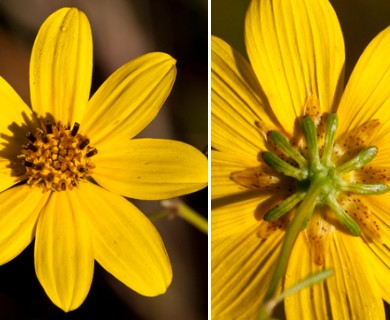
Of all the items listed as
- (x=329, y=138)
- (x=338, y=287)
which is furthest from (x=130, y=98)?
(x=338, y=287)

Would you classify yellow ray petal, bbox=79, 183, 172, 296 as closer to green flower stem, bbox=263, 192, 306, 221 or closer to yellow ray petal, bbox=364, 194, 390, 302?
green flower stem, bbox=263, 192, 306, 221

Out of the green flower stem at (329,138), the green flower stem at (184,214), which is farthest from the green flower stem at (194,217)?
the green flower stem at (329,138)

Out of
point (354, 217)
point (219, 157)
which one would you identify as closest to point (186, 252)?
point (219, 157)

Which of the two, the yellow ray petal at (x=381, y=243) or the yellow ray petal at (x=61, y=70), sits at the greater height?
the yellow ray petal at (x=61, y=70)

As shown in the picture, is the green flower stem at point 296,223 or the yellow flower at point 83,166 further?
the yellow flower at point 83,166

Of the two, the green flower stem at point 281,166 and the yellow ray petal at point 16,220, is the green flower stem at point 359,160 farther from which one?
the yellow ray petal at point 16,220

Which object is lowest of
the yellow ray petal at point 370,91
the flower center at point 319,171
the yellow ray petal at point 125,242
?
the yellow ray petal at point 125,242
